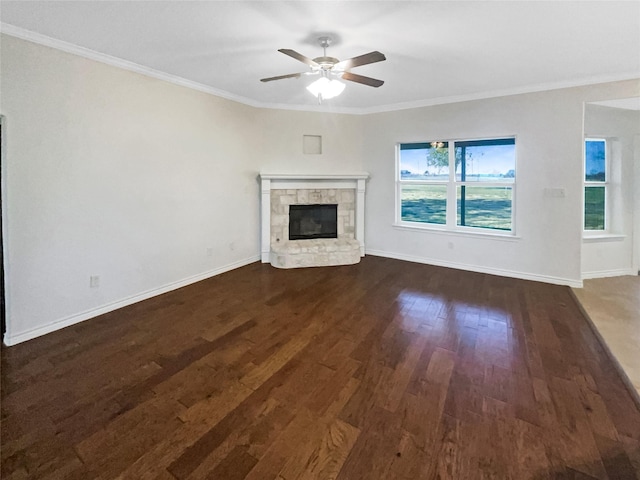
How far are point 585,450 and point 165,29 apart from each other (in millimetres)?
4215

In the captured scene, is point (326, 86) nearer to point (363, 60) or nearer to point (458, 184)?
point (363, 60)

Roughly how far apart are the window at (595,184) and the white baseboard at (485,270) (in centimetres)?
133

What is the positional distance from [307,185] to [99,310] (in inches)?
142

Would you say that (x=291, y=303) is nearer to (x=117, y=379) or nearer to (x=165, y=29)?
(x=117, y=379)

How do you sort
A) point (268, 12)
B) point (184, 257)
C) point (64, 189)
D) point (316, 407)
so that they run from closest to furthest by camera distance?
point (316, 407), point (268, 12), point (64, 189), point (184, 257)

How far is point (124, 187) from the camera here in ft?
12.0

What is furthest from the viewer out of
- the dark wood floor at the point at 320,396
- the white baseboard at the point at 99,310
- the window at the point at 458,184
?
the window at the point at 458,184

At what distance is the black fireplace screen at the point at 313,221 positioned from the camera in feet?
19.5

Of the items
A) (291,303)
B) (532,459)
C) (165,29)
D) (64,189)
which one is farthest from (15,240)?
(532,459)

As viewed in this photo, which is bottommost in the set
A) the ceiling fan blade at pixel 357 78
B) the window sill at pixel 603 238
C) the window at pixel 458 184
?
the window sill at pixel 603 238

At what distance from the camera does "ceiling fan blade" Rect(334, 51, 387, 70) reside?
2.51 metres

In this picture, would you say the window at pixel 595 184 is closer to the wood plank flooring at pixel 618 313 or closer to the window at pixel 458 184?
the wood plank flooring at pixel 618 313

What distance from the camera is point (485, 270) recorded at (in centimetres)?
509

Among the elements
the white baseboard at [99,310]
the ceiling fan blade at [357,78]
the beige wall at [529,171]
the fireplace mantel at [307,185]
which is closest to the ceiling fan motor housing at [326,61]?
the ceiling fan blade at [357,78]
